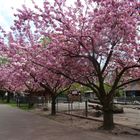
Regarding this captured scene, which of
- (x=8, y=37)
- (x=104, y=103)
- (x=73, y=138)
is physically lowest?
(x=73, y=138)

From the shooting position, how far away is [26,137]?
16188 mm

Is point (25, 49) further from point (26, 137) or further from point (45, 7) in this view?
point (26, 137)

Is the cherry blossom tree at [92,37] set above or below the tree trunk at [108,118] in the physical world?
above

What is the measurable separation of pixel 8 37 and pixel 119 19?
32.6ft

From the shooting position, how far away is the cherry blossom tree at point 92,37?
1767 centimetres

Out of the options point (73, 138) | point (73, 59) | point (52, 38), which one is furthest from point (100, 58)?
point (73, 138)

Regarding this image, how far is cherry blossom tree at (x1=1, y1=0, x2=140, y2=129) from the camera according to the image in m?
17.7

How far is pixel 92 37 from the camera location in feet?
62.8

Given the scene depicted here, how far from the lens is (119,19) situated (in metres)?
17.6

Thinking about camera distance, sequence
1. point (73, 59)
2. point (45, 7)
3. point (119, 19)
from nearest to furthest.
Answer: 1. point (119, 19)
2. point (45, 7)
3. point (73, 59)

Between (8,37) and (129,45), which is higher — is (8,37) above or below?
above

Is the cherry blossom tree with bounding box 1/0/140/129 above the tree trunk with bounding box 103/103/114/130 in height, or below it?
above

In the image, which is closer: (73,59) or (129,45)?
(129,45)

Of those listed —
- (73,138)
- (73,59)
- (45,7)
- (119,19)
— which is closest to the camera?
(73,138)
